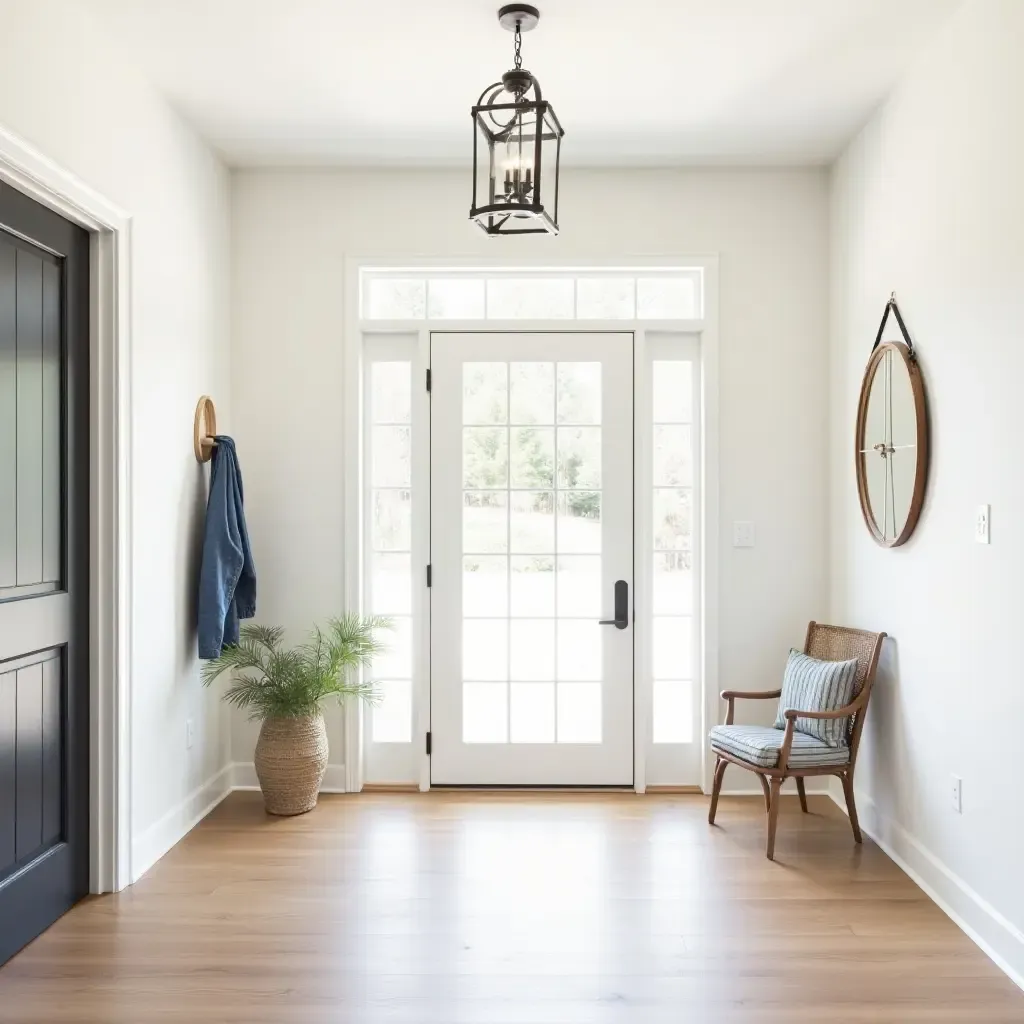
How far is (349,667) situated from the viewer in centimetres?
412

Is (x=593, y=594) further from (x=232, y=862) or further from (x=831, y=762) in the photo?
(x=232, y=862)

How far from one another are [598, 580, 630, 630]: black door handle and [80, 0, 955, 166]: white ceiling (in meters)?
1.86

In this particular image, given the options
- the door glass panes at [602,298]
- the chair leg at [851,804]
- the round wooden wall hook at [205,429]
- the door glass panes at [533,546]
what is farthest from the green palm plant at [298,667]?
the chair leg at [851,804]

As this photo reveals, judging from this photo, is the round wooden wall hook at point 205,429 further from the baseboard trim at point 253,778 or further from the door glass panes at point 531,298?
the baseboard trim at point 253,778

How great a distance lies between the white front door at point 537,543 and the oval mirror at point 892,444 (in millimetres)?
1008

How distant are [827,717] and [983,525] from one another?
101 centimetres

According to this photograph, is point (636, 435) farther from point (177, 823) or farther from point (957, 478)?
point (177, 823)

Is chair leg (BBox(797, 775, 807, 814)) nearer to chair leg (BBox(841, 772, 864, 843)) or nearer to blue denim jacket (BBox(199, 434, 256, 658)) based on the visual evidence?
chair leg (BBox(841, 772, 864, 843))

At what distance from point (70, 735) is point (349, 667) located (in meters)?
1.34

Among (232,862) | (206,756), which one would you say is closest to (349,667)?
(206,756)

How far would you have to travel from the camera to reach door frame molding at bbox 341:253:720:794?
4.16 m

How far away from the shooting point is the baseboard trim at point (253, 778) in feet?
13.8

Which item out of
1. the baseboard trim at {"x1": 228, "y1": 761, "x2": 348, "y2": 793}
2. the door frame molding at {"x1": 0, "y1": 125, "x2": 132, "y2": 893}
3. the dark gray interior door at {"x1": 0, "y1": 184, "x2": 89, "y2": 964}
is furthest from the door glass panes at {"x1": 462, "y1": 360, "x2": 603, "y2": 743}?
the dark gray interior door at {"x1": 0, "y1": 184, "x2": 89, "y2": 964}

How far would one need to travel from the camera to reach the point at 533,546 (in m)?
4.22
